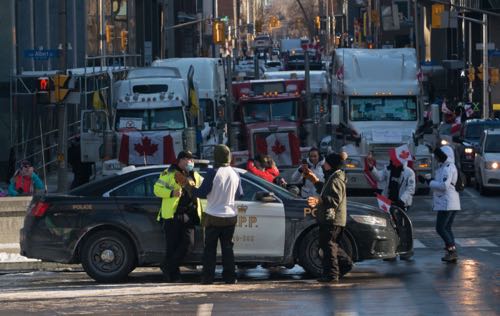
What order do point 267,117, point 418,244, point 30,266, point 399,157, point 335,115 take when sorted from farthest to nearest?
1. point 267,117
2. point 335,115
3. point 418,244
4. point 399,157
5. point 30,266

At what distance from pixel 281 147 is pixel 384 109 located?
3.11 m

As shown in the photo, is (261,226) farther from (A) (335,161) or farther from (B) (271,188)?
(A) (335,161)

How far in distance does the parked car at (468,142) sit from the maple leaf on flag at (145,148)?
30.7 ft

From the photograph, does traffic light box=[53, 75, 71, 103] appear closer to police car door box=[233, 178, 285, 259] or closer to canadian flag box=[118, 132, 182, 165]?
canadian flag box=[118, 132, 182, 165]

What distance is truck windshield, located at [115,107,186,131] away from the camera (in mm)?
31172

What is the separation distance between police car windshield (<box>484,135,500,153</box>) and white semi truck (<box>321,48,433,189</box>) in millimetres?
1770

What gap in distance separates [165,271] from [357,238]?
2443 millimetres

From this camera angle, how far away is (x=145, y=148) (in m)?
30.4

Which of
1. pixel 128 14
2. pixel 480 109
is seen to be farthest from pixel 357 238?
pixel 128 14

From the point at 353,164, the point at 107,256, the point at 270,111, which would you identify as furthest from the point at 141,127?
the point at 107,256

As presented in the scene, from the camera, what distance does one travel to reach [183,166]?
1468 centimetres

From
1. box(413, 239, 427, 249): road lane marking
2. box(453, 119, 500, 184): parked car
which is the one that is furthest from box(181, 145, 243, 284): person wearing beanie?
box(453, 119, 500, 184): parked car

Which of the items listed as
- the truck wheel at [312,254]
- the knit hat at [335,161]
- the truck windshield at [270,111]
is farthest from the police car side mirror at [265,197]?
the truck windshield at [270,111]

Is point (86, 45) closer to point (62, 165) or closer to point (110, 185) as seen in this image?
point (62, 165)
